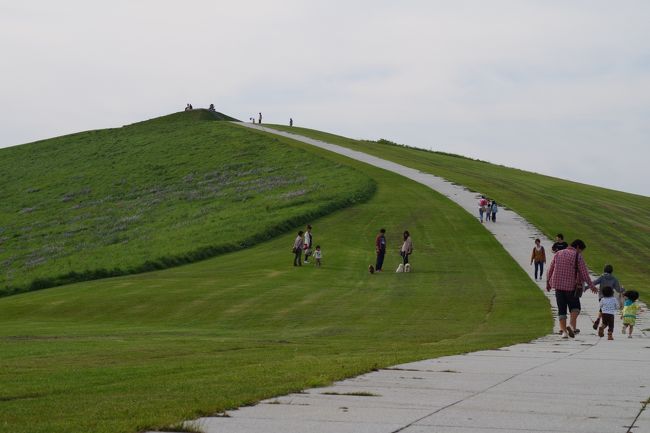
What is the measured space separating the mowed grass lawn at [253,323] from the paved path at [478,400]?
66 cm

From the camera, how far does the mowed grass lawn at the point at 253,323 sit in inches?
478

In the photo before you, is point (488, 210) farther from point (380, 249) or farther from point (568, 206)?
point (380, 249)

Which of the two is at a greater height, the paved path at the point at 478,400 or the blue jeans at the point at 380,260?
the blue jeans at the point at 380,260

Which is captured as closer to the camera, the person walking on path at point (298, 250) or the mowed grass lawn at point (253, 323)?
the mowed grass lawn at point (253, 323)

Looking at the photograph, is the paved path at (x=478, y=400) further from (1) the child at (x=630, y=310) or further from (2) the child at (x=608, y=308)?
(1) the child at (x=630, y=310)

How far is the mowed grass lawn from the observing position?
39.8 ft

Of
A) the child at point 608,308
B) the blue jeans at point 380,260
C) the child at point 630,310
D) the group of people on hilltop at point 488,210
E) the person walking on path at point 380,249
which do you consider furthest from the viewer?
the group of people on hilltop at point 488,210

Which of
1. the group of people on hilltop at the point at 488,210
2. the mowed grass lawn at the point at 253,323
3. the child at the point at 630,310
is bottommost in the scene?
the mowed grass lawn at the point at 253,323

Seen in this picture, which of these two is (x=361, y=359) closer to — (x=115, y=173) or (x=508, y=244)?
(x=508, y=244)

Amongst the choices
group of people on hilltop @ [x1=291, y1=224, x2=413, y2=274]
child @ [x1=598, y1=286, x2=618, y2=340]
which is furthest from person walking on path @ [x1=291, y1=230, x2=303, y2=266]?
child @ [x1=598, y1=286, x2=618, y2=340]

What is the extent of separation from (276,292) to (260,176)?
41974 mm

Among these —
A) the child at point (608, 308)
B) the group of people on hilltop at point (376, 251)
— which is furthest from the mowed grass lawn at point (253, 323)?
the child at point (608, 308)

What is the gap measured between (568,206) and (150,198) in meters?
31.9

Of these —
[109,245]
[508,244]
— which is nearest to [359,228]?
[508,244]
